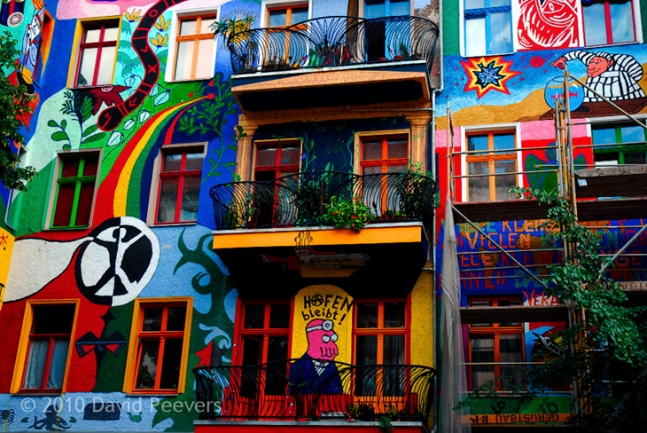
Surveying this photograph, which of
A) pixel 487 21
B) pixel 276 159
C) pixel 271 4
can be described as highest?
pixel 271 4

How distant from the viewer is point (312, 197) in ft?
53.0

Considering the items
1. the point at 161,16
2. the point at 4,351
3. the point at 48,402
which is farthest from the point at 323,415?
the point at 161,16

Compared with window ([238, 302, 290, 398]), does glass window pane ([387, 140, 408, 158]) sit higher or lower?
higher

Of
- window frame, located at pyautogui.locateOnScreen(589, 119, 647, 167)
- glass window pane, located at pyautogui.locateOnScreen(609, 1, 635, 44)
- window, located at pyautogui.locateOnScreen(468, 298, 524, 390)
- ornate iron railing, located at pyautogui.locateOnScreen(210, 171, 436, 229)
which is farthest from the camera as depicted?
glass window pane, located at pyautogui.locateOnScreen(609, 1, 635, 44)

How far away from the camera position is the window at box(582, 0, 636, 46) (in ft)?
56.3

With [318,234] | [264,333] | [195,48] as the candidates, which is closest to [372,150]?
[318,234]

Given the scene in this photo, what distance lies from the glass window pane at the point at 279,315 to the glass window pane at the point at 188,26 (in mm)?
6230

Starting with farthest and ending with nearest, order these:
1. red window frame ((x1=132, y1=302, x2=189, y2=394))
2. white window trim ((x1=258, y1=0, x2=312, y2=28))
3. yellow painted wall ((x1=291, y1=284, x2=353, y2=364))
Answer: white window trim ((x1=258, y1=0, x2=312, y2=28)) → red window frame ((x1=132, y1=302, x2=189, y2=394)) → yellow painted wall ((x1=291, y1=284, x2=353, y2=364))

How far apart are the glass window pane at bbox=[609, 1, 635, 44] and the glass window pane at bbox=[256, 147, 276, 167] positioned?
21.5 ft

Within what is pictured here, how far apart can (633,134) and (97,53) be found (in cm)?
1066

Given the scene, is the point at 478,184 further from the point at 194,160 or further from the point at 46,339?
the point at 46,339

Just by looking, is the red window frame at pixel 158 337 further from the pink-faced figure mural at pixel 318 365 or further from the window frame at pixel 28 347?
the pink-faced figure mural at pixel 318 365

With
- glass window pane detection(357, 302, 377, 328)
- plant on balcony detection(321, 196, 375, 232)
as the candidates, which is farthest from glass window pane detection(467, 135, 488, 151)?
glass window pane detection(357, 302, 377, 328)

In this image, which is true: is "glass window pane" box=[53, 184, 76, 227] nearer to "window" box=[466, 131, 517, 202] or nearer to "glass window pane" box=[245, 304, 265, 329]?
Answer: "glass window pane" box=[245, 304, 265, 329]
